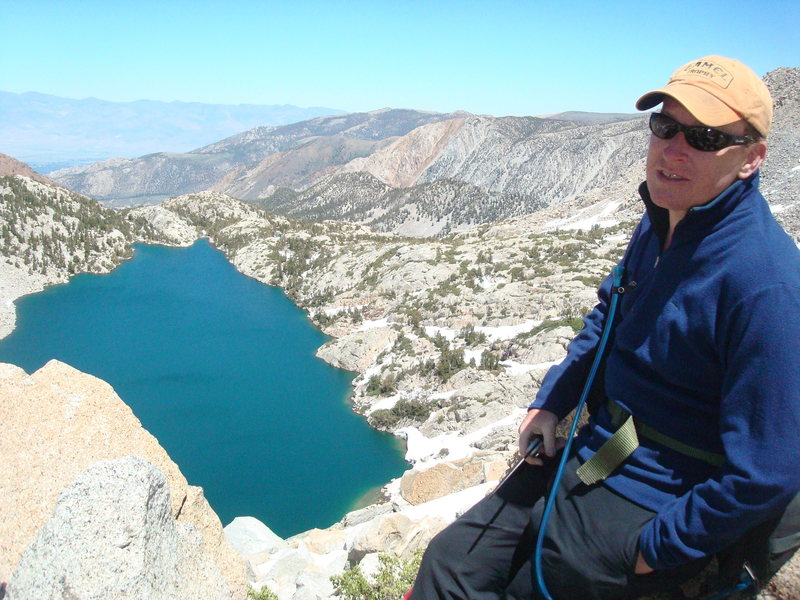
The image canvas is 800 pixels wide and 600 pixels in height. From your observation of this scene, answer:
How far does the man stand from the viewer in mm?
2076

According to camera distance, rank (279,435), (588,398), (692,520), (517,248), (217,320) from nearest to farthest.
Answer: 1. (692,520)
2. (588,398)
3. (279,435)
4. (517,248)
5. (217,320)

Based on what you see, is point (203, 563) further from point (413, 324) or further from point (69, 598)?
point (413, 324)

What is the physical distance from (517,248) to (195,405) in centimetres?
2959

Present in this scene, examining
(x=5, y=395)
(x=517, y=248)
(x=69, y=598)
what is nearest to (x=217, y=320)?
(x=517, y=248)

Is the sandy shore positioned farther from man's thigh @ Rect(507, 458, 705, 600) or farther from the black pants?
man's thigh @ Rect(507, 458, 705, 600)

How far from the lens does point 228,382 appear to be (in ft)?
126

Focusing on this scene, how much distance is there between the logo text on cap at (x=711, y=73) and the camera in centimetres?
224

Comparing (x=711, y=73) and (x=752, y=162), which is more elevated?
(x=711, y=73)

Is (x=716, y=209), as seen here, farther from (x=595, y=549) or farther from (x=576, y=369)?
(x=595, y=549)

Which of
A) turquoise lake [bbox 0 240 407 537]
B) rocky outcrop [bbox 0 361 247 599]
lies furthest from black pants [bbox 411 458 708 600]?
turquoise lake [bbox 0 240 407 537]

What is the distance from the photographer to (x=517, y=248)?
4700 centimetres

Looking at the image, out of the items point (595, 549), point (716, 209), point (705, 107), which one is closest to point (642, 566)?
point (595, 549)

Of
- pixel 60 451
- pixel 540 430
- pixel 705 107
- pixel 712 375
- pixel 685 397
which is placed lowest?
pixel 60 451

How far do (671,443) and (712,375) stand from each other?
0.40m
